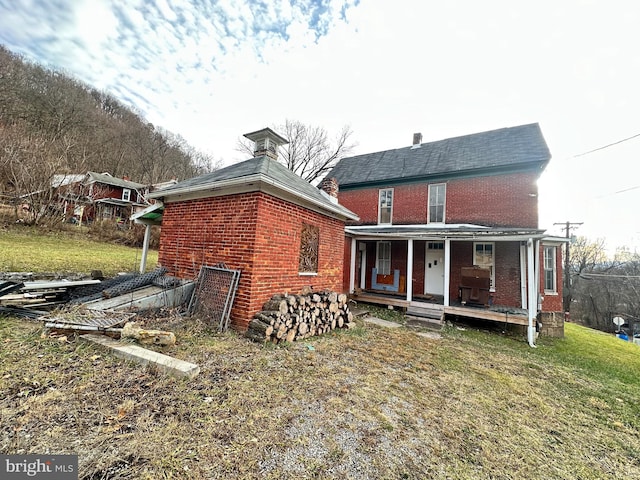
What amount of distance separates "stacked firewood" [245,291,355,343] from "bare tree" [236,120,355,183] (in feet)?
74.9

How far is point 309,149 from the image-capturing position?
91.8 feet

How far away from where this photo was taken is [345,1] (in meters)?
7.77

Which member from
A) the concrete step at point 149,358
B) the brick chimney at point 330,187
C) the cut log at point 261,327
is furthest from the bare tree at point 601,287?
the concrete step at point 149,358

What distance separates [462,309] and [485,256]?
10.8ft

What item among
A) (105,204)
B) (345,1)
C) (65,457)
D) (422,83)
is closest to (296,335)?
(65,457)

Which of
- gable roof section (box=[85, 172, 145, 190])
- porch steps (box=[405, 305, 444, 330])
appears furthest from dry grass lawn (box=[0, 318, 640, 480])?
gable roof section (box=[85, 172, 145, 190])

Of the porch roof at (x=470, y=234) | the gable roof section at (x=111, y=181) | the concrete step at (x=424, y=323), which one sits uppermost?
the gable roof section at (x=111, y=181)

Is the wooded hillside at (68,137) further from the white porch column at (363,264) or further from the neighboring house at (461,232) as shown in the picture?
the neighboring house at (461,232)

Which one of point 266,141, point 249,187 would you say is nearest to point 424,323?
point 249,187

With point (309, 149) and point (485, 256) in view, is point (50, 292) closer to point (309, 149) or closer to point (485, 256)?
point (485, 256)

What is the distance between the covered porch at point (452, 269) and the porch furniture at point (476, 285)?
0.03 meters

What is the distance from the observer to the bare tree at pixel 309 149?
27625mm

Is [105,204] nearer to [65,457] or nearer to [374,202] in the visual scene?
[374,202]

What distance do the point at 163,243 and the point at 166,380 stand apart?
474 cm
